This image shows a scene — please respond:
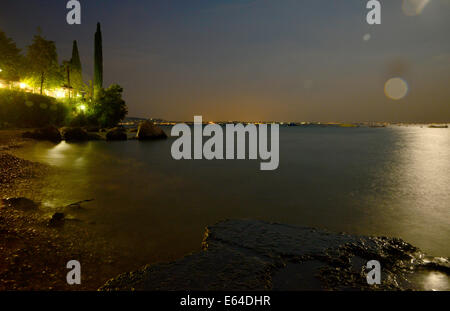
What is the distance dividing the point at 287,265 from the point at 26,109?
45.0m

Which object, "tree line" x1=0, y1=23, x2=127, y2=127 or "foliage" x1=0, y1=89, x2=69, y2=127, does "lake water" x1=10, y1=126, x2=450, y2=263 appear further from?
"tree line" x1=0, y1=23, x2=127, y2=127

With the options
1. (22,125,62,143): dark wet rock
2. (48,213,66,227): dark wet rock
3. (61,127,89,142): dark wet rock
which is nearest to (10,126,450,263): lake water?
(48,213,66,227): dark wet rock

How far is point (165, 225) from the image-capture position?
6035 mm

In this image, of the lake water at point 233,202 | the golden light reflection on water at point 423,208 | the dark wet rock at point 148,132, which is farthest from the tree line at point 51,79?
the golden light reflection on water at point 423,208

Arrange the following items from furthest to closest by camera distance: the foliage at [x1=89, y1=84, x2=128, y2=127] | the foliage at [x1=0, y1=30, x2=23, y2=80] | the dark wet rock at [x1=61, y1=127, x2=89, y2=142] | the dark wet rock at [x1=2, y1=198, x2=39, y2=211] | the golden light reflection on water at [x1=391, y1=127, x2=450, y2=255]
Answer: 1. the foliage at [x1=89, y1=84, x2=128, y2=127]
2. the foliage at [x1=0, y1=30, x2=23, y2=80]
3. the dark wet rock at [x1=61, y1=127, x2=89, y2=142]
4. the dark wet rock at [x1=2, y1=198, x2=39, y2=211]
5. the golden light reflection on water at [x1=391, y1=127, x2=450, y2=255]

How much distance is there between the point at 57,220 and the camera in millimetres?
5590

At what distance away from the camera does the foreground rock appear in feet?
11.1

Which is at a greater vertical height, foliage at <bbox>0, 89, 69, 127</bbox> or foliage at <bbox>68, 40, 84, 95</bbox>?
foliage at <bbox>68, 40, 84, 95</bbox>

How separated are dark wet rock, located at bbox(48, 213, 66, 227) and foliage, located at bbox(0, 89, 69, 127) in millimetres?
37828

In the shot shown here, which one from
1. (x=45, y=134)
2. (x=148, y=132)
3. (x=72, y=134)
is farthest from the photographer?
(x=148, y=132)

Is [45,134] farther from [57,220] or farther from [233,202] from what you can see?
[233,202]

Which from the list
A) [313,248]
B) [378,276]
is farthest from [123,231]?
[378,276]

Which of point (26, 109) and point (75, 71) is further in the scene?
point (75, 71)

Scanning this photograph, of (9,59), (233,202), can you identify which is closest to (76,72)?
(9,59)
